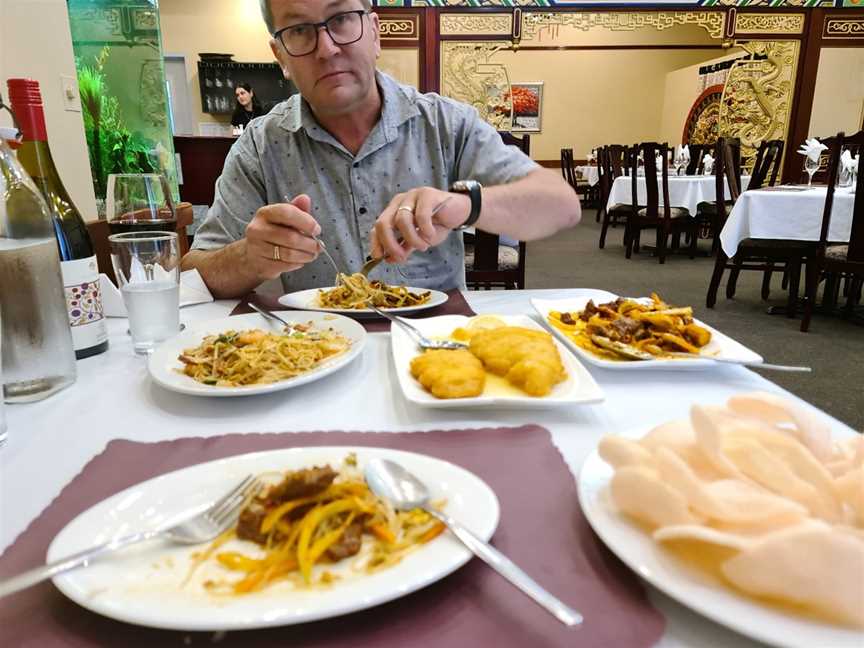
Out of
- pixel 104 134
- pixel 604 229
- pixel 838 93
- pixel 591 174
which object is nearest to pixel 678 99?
pixel 591 174

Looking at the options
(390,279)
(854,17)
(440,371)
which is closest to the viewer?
(440,371)

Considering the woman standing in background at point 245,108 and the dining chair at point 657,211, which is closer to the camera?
the dining chair at point 657,211

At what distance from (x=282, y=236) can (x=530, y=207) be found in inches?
27.2

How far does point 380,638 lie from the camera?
0.39 metres

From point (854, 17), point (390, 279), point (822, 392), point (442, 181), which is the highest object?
point (854, 17)

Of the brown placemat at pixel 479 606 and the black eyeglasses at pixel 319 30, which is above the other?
the black eyeglasses at pixel 319 30

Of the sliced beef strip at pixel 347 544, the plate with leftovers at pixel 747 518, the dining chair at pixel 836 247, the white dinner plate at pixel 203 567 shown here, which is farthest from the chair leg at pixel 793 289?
the sliced beef strip at pixel 347 544

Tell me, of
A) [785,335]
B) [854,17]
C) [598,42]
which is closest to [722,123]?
[854,17]

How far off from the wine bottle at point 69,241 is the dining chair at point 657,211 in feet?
18.1

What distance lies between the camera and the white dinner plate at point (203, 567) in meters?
0.37

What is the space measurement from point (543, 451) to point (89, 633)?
1.44 feet

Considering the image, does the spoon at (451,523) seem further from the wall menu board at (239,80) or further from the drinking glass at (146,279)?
the wall menu board at (239,80)

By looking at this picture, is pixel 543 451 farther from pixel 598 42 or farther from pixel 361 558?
pixel 598 42

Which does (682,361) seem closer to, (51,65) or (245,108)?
(51,65)
